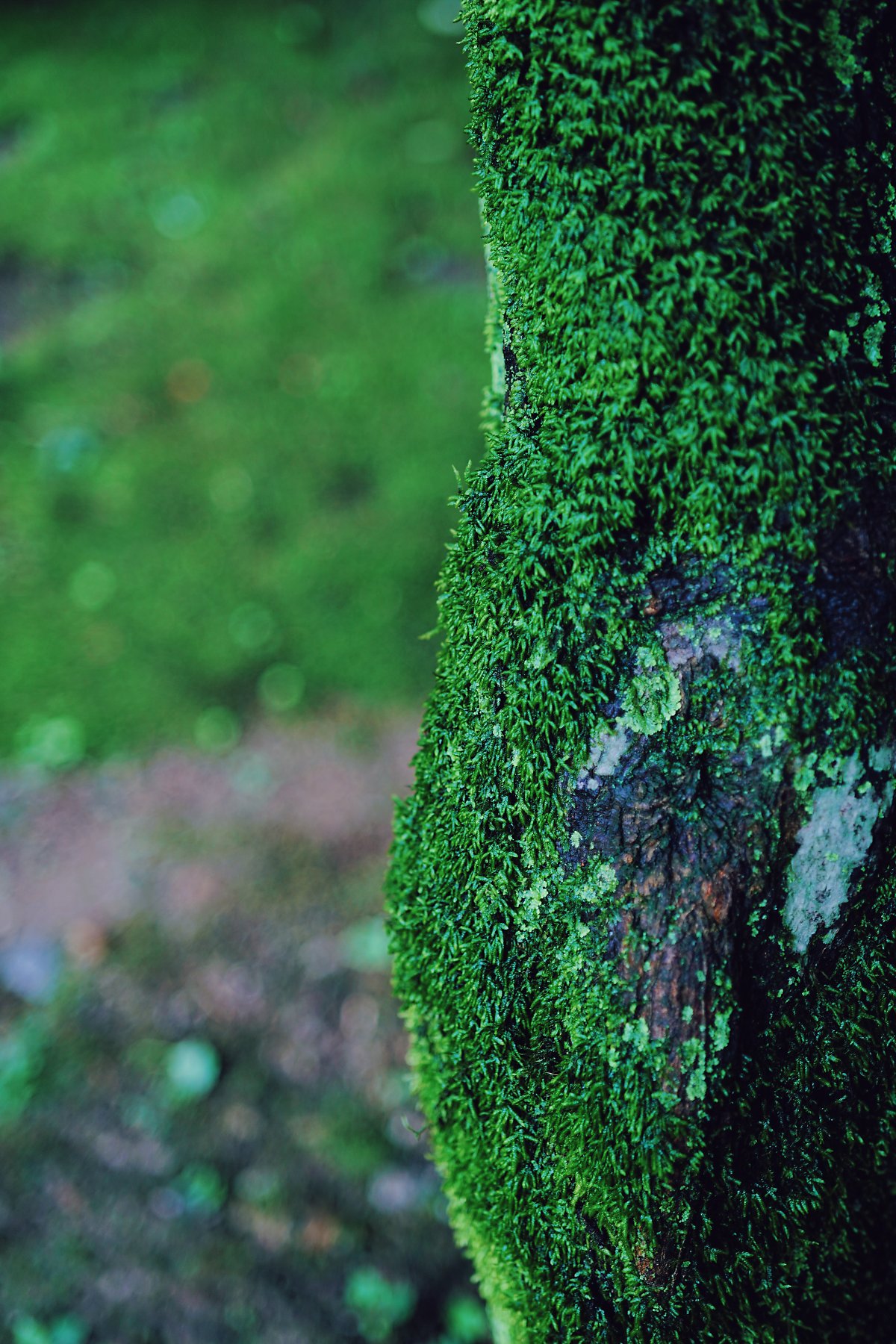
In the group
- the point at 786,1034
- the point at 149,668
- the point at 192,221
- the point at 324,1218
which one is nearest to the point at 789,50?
the point at 786,1034

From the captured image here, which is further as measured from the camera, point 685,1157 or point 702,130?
point 685,1157

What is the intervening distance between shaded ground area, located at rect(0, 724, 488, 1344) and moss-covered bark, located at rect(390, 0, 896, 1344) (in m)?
1.43

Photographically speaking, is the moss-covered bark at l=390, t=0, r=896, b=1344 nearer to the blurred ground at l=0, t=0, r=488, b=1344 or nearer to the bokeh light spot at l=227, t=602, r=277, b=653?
the blurred ground at l=0, t=0, r=488, b=1344

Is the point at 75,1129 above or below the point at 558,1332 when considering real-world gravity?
above

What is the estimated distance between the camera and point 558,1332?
1391 mm

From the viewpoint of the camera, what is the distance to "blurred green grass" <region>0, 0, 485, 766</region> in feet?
13.9

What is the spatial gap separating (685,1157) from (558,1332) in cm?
45

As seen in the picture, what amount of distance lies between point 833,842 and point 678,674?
0.31 metres

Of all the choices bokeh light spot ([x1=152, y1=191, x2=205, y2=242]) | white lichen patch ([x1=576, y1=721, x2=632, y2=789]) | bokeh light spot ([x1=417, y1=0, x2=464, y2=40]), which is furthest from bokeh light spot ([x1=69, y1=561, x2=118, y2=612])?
bokeh light spot ([x1=417, y1=0, x2=464, y2=40])

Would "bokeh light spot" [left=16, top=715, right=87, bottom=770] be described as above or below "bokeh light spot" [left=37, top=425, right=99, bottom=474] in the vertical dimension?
below

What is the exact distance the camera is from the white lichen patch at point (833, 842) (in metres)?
1.13

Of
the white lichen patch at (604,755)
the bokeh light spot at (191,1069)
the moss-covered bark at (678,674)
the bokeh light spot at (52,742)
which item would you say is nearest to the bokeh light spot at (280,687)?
the bokeh light spot at (52,742)

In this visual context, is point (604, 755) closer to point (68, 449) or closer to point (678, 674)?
point (678, 674)

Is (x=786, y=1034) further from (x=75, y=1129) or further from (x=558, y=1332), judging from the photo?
(x=75, y=1129)
